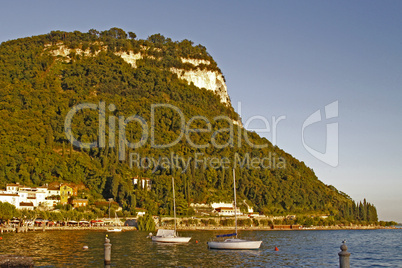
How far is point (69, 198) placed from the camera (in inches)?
5138

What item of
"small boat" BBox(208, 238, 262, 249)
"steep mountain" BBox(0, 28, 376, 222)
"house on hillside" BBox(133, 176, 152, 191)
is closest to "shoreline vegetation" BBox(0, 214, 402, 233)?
"steep mountain" BBox(0, 28, 376, 222)

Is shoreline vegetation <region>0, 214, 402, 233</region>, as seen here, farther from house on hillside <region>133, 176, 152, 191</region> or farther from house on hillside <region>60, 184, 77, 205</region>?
house on hillside <region>133, 176, 152, 191</region>

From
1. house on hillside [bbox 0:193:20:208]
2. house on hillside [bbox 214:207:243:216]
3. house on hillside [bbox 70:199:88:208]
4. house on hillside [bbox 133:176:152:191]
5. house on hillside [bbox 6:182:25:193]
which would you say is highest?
house on hillside [bbox 133:176:152:191]

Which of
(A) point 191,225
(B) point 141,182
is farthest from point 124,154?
(A) point 191,225

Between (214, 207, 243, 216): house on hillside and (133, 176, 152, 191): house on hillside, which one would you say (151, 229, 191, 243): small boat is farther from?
(214, 207, 243, 216): house on hillside

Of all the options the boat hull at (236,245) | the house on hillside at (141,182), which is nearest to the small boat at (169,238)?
the boat hull at (236,245)

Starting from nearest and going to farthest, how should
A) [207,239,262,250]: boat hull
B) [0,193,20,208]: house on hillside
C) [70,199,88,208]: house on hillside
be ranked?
[207,239,262,250]: boat hull, [0,193,20,208]: house on hillside, [70,199,88,208]: house on hillside

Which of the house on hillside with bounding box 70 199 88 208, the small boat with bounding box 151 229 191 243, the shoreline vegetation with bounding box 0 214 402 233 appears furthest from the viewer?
the house on hillside with bounding box 70 199 88 208

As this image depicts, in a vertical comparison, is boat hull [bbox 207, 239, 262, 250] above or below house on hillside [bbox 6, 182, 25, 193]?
below

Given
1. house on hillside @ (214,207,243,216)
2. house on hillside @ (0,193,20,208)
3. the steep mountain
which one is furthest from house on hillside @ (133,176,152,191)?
house on hillside @ (0,193,20,208)

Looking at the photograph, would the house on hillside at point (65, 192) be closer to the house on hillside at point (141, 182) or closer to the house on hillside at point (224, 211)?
the house on hillside at point (141, 182)

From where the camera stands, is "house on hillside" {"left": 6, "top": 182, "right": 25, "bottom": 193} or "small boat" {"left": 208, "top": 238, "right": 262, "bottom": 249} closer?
"small boat" {"left": 208, "top": 238, "right": 262, "bottom": 249}

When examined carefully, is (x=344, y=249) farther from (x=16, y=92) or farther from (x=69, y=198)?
(x=16, y=92)

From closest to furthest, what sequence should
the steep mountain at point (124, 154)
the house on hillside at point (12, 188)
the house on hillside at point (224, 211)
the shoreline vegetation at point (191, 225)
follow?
the shoreline vegetation at point (191, 225) → the house on hillside at point (12, 188) → the steep mountain at point (124, 154) → the house on hillside at point (224, 211)
